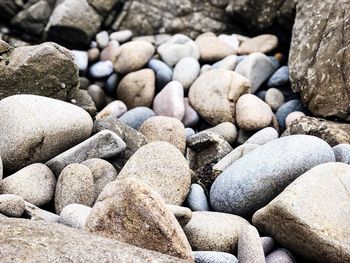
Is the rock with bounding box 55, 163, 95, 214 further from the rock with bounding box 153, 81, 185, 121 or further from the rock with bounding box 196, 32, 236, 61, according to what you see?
the rock with bounding box 196, 32, 236, 61

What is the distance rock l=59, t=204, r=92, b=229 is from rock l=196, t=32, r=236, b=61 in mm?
4045

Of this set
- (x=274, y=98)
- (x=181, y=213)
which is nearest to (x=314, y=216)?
Result: (x=181, y=213)

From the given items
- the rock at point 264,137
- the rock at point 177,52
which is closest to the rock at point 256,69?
the rock at point 177,52

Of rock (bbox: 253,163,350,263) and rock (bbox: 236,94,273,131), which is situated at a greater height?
rock (bbox: 253,163,350,263)

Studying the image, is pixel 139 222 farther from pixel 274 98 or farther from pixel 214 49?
pixel 214 49

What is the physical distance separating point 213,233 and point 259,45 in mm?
4065

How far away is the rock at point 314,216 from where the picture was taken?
125 inches

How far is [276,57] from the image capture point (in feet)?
22.2

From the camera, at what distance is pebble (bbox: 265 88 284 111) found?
5988mm

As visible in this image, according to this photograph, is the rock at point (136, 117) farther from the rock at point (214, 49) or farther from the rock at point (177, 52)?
the rock at point (214, 49)

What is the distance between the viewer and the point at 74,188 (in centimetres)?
378

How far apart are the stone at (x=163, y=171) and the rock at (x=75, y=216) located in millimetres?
689

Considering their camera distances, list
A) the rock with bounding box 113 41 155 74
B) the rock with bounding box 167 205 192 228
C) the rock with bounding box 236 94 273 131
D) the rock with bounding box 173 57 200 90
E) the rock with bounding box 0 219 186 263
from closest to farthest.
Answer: the rock with bounding box 0 219 186 263
the rock with bounding box 167 205 192 228
the rock with bounding box 236 94 273 131
the rock with bounding box 173 57 200 90
the rock with bounding box 113 41 155 74

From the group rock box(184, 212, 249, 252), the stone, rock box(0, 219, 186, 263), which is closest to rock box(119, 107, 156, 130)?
the stone
